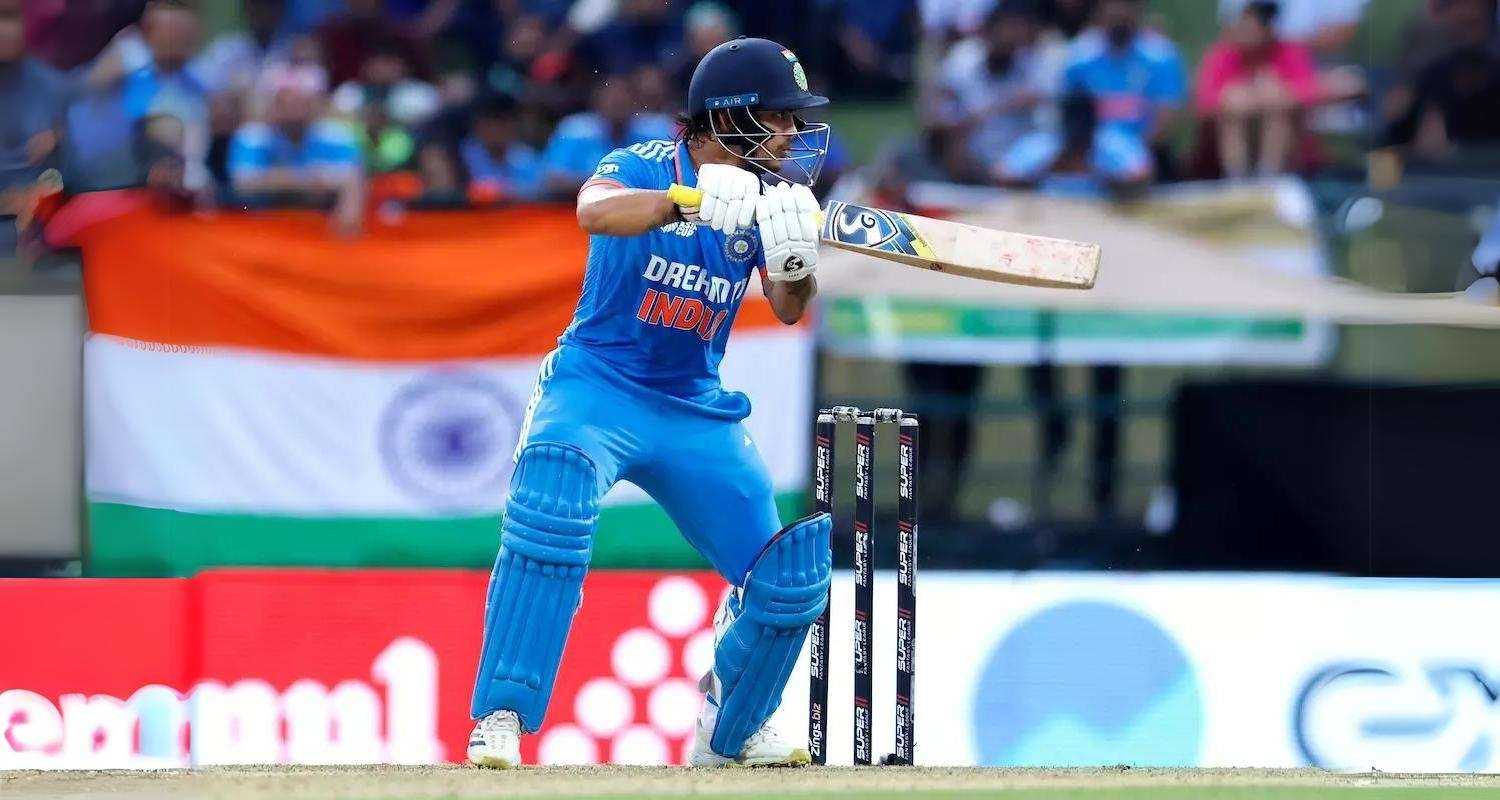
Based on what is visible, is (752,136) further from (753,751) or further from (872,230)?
(753,751)

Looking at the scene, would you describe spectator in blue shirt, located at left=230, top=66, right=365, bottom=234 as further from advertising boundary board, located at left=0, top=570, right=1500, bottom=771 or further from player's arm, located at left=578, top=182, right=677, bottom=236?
player's arm, located at left=578, top=182, right=677, bottom=236

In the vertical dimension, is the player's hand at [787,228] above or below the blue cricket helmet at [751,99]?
below

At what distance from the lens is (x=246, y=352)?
687cm

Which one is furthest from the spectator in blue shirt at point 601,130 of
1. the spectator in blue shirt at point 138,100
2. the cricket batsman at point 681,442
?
the cricket batsman at point 681,442

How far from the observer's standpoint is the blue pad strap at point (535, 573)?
458 centimetres

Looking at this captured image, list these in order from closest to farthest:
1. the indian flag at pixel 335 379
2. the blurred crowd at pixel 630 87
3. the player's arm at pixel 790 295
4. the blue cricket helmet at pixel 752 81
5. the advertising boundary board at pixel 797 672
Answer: the blue cricket helmet at pixel 752 81
the player's arm at pixel 790 295
the advertising boundary board at pixel 797 672
the indian flag at pixel 335 379
the blurred crowd at pixel 630 87

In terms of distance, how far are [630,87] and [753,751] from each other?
120 inches

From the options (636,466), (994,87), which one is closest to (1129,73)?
(994,87)

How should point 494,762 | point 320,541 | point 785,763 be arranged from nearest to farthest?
point 494,762 → point 785,763 → point 320,541

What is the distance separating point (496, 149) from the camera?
285 inches

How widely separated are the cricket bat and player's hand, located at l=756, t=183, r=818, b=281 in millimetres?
98

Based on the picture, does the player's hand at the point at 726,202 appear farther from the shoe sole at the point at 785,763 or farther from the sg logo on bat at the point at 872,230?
the shoe sole at the point at 785,763

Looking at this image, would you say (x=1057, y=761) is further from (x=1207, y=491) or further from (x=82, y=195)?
(x=82, y=195)

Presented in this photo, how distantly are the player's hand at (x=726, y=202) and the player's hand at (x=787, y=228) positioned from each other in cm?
4
